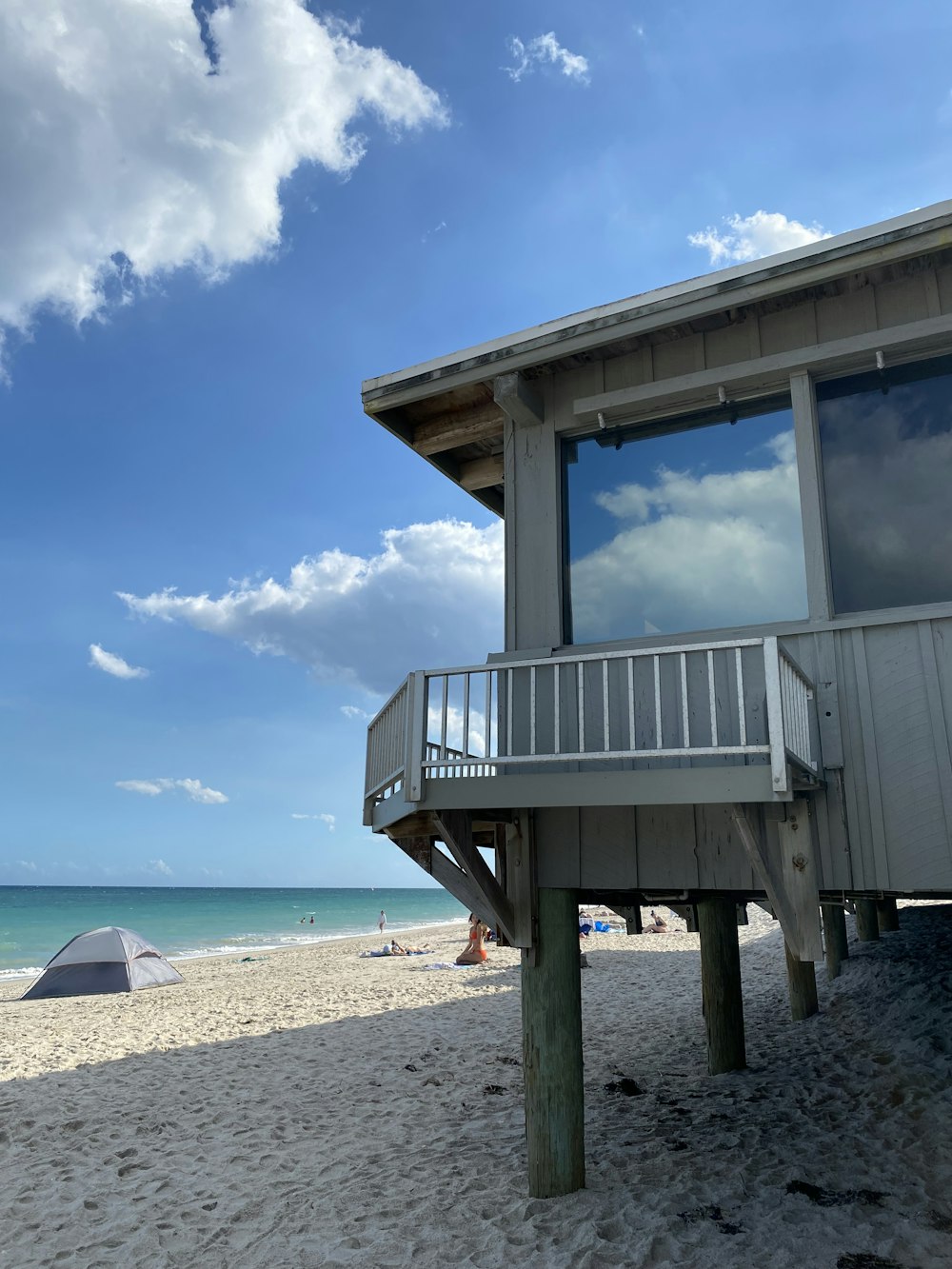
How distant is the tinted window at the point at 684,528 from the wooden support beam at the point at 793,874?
148cm

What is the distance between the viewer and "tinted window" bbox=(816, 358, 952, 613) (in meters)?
5.42

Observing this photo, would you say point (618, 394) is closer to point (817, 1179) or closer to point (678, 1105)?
point (817, 1179)

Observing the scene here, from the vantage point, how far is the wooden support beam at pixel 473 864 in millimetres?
5340

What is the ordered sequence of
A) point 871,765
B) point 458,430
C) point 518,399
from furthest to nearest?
point 458,430 → point 518,399 → point 871,765

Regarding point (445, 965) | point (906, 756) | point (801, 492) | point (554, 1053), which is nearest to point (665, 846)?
point (906, 756)

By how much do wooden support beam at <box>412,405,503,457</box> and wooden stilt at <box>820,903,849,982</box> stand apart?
29.6 feet

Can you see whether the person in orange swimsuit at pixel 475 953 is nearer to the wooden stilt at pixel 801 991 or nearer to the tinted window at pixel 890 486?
the wooden stilt at pixel 801 991

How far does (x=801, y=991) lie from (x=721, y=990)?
2.53 metres

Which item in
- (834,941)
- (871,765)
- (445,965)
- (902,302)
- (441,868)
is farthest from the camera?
(445,965)

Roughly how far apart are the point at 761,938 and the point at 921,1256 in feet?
52.5

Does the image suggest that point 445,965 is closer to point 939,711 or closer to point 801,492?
point 801,492

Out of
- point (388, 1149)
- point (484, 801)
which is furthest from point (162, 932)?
point (484, 801)

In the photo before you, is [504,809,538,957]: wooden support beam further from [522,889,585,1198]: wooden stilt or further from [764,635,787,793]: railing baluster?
[764,635,787,793]: railing baluster

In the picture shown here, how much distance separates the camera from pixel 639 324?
6035mm
